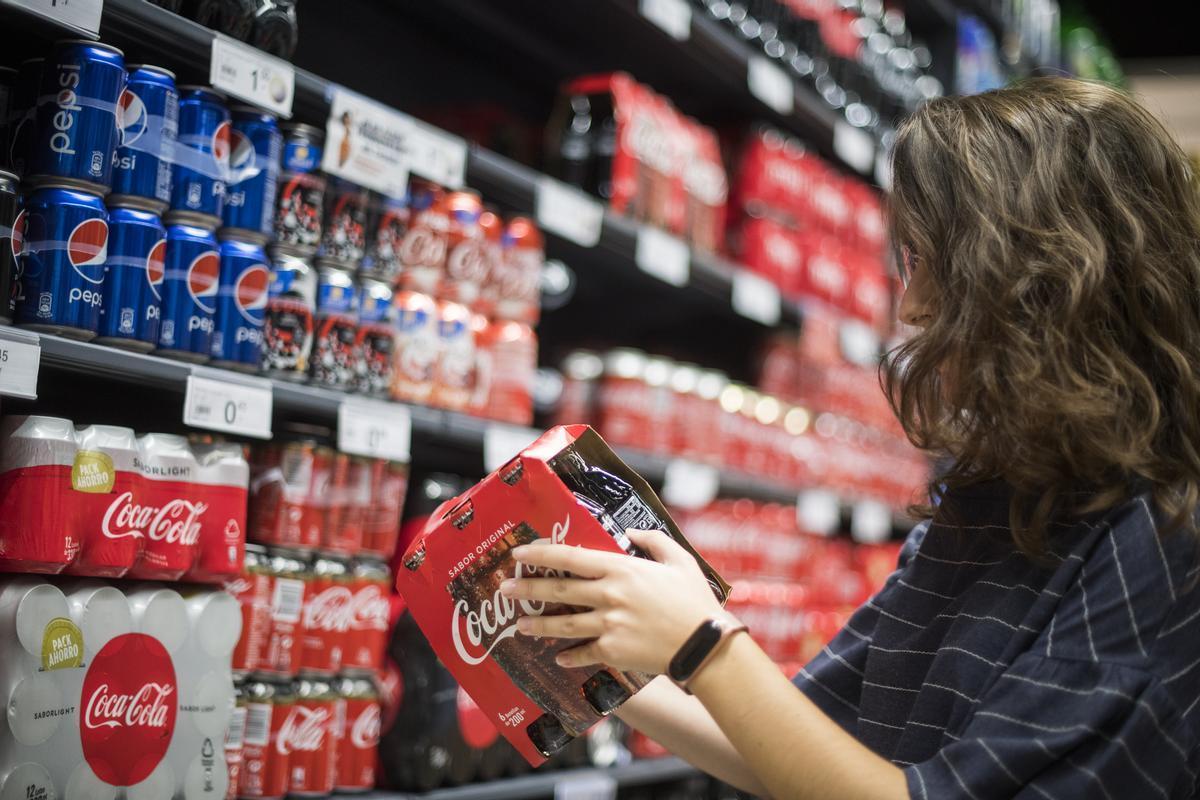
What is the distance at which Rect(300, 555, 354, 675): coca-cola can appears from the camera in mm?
1704

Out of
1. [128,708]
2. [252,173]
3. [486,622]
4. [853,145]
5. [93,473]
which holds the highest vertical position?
[853,145]

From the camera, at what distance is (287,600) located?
1.66 metres

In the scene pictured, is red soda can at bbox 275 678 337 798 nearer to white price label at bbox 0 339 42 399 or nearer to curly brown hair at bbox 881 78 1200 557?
white price label at bbox 0 339 42 399

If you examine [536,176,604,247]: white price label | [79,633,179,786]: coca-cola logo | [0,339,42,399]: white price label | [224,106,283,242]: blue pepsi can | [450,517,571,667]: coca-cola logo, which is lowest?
[79,633,179,786]: coca-cola logo

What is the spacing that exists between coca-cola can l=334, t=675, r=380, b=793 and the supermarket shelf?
4cm

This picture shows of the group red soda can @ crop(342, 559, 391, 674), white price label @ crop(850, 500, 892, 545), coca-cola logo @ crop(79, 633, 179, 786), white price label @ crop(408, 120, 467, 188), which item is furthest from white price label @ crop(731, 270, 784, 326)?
coca-cola logo @ crop(79, 633, 179, 786)

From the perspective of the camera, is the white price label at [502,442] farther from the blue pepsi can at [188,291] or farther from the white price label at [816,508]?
the white price label at [816,508]

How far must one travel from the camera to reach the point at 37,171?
1.37 metres

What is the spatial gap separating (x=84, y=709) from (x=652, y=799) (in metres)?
1.52

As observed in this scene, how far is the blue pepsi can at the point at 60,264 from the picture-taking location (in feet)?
4.40

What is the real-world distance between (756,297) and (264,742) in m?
1.59

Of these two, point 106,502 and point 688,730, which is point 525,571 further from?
point 106,502

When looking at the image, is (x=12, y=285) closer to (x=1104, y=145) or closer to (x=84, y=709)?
(x=84, y=709)

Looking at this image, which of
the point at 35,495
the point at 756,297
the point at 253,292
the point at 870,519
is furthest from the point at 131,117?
the point at 870,519
